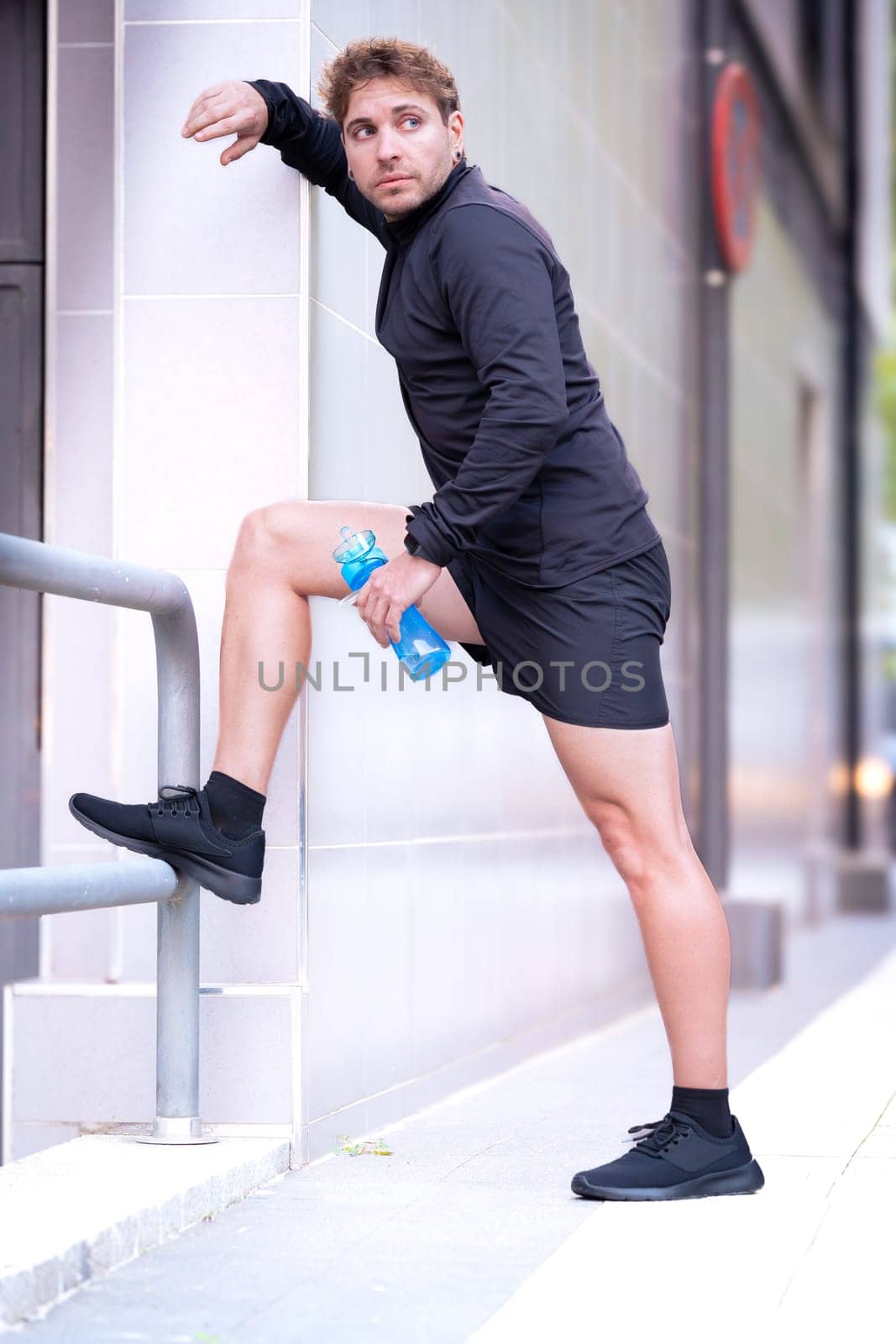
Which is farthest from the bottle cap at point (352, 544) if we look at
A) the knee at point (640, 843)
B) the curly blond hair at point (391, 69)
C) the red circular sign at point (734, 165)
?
the red circular sign at point (734, 165)

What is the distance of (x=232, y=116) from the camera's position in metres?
3.71

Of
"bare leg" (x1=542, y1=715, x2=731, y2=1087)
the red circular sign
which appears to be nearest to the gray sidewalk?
"bare leg" (x1=542, y1=715, x2=731, y2=1087)

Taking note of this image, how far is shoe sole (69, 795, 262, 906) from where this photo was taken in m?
3.44

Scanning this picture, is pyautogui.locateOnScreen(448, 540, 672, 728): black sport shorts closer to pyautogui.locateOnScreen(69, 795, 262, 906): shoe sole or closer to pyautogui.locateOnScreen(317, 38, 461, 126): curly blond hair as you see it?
pyautogui.locateOnScreen(69, 795, 262, 906): shoe sole

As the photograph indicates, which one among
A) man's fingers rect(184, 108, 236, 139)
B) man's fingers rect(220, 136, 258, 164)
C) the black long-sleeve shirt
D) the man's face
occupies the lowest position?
the black long-sleeve shirt

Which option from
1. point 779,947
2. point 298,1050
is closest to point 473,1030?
point 298,1050

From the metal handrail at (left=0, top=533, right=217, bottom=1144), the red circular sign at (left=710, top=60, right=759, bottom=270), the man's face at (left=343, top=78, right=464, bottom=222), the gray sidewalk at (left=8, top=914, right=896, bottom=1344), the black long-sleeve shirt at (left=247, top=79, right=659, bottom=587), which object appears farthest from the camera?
the red circular sign at (left=710, top=60, right=759, bottom=270)

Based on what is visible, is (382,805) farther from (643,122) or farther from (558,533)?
(643,122)

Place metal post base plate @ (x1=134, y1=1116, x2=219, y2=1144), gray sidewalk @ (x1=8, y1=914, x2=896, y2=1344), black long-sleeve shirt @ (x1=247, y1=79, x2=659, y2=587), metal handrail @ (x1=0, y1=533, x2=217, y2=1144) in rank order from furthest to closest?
metal post base plate @ (x1=134, y1=1116, x2=219, y2=1144)
metal handrail @ (x1=0, y1=533, x2=217, y2=1144)
black long-sleeve shirt @ (x1=247, y1=79, x2=659, y2=587)
gray sidewalk @ (x1=8, y1=914, x2=896, y2=1344)

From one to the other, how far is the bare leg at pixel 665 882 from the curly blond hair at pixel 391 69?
3.68ft

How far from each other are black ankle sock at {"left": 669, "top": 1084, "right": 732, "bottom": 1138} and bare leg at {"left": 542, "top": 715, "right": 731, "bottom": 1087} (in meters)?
0.01

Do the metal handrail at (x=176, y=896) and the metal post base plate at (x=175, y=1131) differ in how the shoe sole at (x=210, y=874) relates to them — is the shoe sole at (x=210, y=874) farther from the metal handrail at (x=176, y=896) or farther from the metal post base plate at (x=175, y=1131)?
the metal post base plate at (x=175, y=1131)

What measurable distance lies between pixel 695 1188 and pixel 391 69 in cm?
201

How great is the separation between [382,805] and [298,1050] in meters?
0.78
